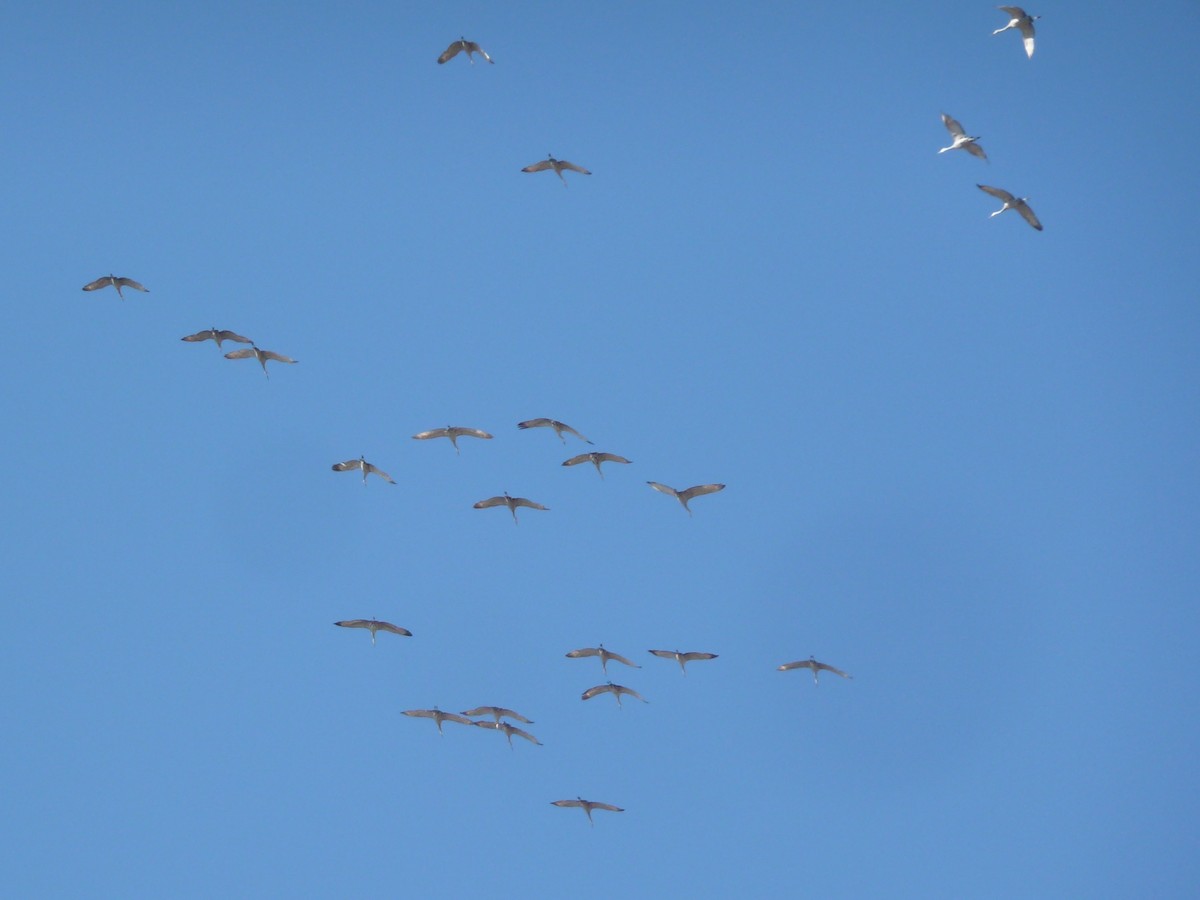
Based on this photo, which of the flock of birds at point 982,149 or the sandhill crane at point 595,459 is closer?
the flock of birds at point 982,149

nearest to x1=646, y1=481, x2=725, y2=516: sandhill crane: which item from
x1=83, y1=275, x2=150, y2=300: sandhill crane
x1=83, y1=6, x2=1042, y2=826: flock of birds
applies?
x1=83, y1=6, x2=1042, y2=826: flock of birds

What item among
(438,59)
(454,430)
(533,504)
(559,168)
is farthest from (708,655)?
(438,59)

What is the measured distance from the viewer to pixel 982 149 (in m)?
47.1

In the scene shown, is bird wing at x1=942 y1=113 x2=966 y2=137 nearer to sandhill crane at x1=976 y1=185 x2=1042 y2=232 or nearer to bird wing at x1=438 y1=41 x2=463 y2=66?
sandhill crane at x1=976 y1=185 x2=1042 y2=232

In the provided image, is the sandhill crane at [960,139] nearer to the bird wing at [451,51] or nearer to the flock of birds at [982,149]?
the flock of birds at [982,149]

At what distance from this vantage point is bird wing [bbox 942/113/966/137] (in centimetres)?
4588

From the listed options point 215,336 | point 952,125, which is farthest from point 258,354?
point 952,125

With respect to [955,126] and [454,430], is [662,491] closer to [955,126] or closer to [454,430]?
[454,430]

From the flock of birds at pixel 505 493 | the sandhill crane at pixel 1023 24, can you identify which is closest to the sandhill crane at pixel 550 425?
the flock of birds at pixel 505 493

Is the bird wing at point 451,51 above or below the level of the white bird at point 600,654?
above

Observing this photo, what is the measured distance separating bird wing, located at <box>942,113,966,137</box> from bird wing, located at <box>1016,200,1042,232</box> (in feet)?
12.6

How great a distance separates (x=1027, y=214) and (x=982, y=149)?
10.9ft

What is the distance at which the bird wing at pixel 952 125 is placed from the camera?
151 ft

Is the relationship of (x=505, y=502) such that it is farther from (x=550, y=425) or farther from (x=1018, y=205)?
(x=1018, y=205)
